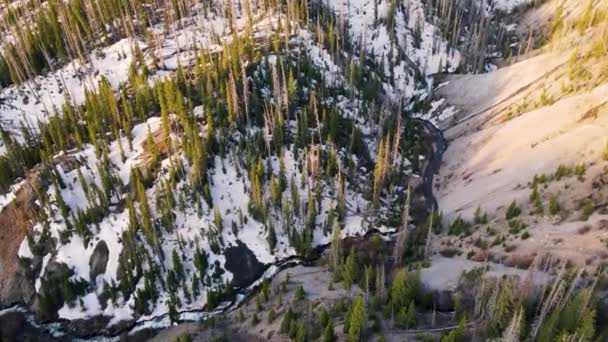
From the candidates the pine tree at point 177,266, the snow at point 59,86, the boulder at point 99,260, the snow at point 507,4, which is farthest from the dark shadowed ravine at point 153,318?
the snow at point 507,4

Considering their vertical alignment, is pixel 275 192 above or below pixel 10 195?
below

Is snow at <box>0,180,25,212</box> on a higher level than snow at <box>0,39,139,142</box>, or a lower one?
lower

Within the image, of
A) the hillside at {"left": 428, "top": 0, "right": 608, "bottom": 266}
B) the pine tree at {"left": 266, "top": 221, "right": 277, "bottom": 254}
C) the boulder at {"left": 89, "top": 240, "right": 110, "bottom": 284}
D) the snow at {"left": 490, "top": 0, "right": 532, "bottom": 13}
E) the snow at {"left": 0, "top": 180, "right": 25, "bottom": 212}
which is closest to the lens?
the hillside at {"left": 428, "top": 0, "right": 608, "bottom": 266}

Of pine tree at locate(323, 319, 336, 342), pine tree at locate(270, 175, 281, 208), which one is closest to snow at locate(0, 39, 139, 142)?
pine tree at locate(270, 175, 281, 208)

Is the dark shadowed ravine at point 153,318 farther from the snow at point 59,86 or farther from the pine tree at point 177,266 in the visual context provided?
the snow at point 59,86

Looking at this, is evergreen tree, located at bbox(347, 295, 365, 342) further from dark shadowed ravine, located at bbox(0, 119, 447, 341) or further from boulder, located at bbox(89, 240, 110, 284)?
boulder, located at bbox(89, 240, 110, 284)

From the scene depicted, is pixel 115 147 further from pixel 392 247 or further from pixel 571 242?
pixel 571 242

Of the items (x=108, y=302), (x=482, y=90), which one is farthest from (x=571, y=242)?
(x=108, y=302)

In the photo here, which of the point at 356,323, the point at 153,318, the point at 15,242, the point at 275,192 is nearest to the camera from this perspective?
the point at 356,323

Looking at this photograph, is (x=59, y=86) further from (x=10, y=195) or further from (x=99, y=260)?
(x=99, y=260)

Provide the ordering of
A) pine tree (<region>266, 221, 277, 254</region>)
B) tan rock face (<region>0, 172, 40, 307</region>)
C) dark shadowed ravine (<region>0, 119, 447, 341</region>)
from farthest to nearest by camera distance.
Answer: pine tree (<region>266, 221, 277, 254</region>) → tan rock face (<region>0, 172, 40, 307</region>) → dark shadowed ravine (<region>0, 119, 447, 341</region>)

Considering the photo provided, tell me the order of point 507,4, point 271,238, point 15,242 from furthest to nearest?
1. point 507,4
2. point 271,238
3. point 15,242

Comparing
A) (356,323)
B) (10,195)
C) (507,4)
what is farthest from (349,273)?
(507,4)
